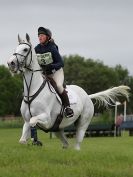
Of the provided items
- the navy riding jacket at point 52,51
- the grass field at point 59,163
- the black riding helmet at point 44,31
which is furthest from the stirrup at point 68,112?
the grass field at point 59,163

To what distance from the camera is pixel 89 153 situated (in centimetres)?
1376

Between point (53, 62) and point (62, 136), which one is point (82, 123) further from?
point (53, 62)

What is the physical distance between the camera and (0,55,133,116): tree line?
108312 mm

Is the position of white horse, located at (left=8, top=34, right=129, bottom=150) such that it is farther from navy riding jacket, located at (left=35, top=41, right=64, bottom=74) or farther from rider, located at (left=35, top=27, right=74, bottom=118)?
navy riding jacket, located at (left=35, top=41, right=64, bottom=74)

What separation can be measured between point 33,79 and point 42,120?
3.73ft

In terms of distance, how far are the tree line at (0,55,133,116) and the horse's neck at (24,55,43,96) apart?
89.1m

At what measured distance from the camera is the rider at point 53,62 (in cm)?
1552

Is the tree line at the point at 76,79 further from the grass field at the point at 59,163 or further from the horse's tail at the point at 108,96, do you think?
the grass field at the point at 59,163

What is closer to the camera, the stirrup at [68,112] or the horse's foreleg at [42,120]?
the horse's foreleg at [42,120]

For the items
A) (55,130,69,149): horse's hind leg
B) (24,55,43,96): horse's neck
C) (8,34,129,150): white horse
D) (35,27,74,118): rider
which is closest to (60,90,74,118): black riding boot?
(35,27,74,118): rider

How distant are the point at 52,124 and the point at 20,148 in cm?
206

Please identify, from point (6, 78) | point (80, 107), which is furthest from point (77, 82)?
point (80, 107)

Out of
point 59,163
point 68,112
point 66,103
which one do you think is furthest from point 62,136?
point 59,163

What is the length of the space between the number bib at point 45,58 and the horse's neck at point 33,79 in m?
0.40
